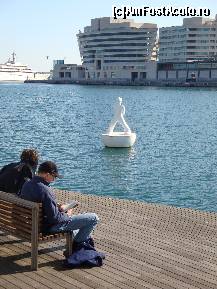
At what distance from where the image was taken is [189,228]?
9.35 m

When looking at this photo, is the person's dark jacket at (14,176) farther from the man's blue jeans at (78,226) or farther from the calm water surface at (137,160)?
the calm water surface at (137,160)

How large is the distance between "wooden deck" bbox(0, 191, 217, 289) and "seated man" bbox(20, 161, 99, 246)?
0.55 m

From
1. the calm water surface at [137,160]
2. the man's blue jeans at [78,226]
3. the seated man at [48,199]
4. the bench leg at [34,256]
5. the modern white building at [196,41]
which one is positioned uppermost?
the modern white building at [196,41]

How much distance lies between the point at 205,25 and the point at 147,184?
181704 millimetres

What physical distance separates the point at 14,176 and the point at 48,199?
899mm

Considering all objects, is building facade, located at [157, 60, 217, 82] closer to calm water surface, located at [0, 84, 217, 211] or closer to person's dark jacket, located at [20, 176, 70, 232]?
calm water surface, located at [0, 84, 217, 211]

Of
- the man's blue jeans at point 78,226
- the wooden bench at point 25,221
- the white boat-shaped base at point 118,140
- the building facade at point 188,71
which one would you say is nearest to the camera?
the wooden bench at point 25,221

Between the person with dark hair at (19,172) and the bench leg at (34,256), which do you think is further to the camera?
the person with dark hair at (19,172)

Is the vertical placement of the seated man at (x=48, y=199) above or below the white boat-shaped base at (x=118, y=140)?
above

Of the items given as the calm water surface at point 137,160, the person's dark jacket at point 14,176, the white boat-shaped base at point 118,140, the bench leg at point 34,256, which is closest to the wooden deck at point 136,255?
the bench leg at point 34,256

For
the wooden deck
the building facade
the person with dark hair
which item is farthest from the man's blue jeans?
the building facade

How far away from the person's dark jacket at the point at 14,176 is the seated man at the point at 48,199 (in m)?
0.43

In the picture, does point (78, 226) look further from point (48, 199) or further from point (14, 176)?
point (14, 176)

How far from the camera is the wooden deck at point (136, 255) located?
6.41 metres
